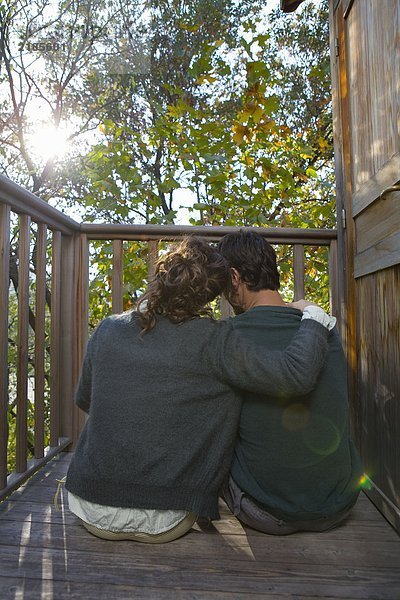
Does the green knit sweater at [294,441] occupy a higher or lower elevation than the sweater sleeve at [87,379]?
lower

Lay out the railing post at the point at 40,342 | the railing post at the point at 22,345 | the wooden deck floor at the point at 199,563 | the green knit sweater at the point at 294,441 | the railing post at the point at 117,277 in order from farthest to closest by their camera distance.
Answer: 1. the railing post at the point at 117,277
2. the railing post at the point at 40,342
3. the railing post at the point at 22,345
4. the green knit sweater at the point at 294,441
5. the wooden deck floor at the point at 199,563

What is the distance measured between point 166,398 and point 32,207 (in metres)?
0.89

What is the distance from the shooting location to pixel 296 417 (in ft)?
4.48

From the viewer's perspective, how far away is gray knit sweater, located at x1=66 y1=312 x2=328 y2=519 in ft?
4.22

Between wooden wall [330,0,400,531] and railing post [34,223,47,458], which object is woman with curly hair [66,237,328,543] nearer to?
wooden wall [330,0,400,531]

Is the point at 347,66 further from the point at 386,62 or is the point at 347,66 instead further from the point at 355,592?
the point at 355,592

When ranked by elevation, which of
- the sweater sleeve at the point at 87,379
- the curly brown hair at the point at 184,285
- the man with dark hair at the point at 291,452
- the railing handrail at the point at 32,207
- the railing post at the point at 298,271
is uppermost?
the railing handrail at the point at 32,207

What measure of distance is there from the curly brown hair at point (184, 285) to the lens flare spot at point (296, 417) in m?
0.35

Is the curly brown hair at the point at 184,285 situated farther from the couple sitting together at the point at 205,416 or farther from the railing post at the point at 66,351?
the railing post at the point at 66,351

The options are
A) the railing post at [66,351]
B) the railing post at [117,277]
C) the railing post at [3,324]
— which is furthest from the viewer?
the railing post at [117,277]

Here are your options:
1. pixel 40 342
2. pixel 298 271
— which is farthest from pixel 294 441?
pixel 298 271

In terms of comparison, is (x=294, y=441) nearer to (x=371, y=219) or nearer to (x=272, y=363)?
(x=272, y=363)

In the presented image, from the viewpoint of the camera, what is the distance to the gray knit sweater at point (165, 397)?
1.29 meters

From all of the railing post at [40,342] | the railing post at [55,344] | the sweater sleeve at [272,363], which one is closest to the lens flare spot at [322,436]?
the sweater sleeve at [272,363]
